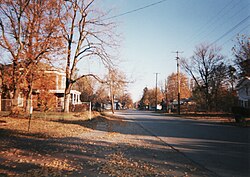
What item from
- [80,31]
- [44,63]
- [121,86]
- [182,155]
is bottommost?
[182,155]

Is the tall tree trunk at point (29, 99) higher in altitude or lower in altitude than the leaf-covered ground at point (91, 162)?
higher

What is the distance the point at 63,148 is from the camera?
9.67 meters

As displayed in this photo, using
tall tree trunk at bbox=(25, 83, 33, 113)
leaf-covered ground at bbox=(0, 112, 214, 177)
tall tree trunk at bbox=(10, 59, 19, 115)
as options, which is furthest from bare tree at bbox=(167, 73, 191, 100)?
leaf-covered ground at bbox=(0, 112, 214, 177)

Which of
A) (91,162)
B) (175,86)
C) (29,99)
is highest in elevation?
(175,86)

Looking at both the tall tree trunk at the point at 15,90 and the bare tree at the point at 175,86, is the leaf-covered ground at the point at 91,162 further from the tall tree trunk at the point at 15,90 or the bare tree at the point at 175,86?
the bare tree at the point at 175,86

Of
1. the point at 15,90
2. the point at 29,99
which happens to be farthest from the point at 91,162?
the point at 29,99

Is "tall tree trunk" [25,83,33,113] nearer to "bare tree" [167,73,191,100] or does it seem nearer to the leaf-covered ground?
the leaf-covered ground

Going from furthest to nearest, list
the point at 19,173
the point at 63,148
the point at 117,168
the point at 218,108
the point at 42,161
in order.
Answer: the point at 218,108
the point at 63,148
the point at 42,161
the point at 117,168
the point at 19,173

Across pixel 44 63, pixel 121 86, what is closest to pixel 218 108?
pixel 121 86

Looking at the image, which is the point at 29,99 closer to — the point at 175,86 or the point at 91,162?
the point at 91,162

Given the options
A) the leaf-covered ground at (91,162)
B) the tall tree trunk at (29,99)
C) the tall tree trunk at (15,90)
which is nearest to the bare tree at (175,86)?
the tall tree trunk at (29,99)

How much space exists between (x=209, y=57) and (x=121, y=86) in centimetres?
3342

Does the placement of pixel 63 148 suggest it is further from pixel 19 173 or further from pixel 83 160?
pixel 19 173

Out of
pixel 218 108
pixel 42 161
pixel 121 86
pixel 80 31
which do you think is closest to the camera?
pixel 42 161
